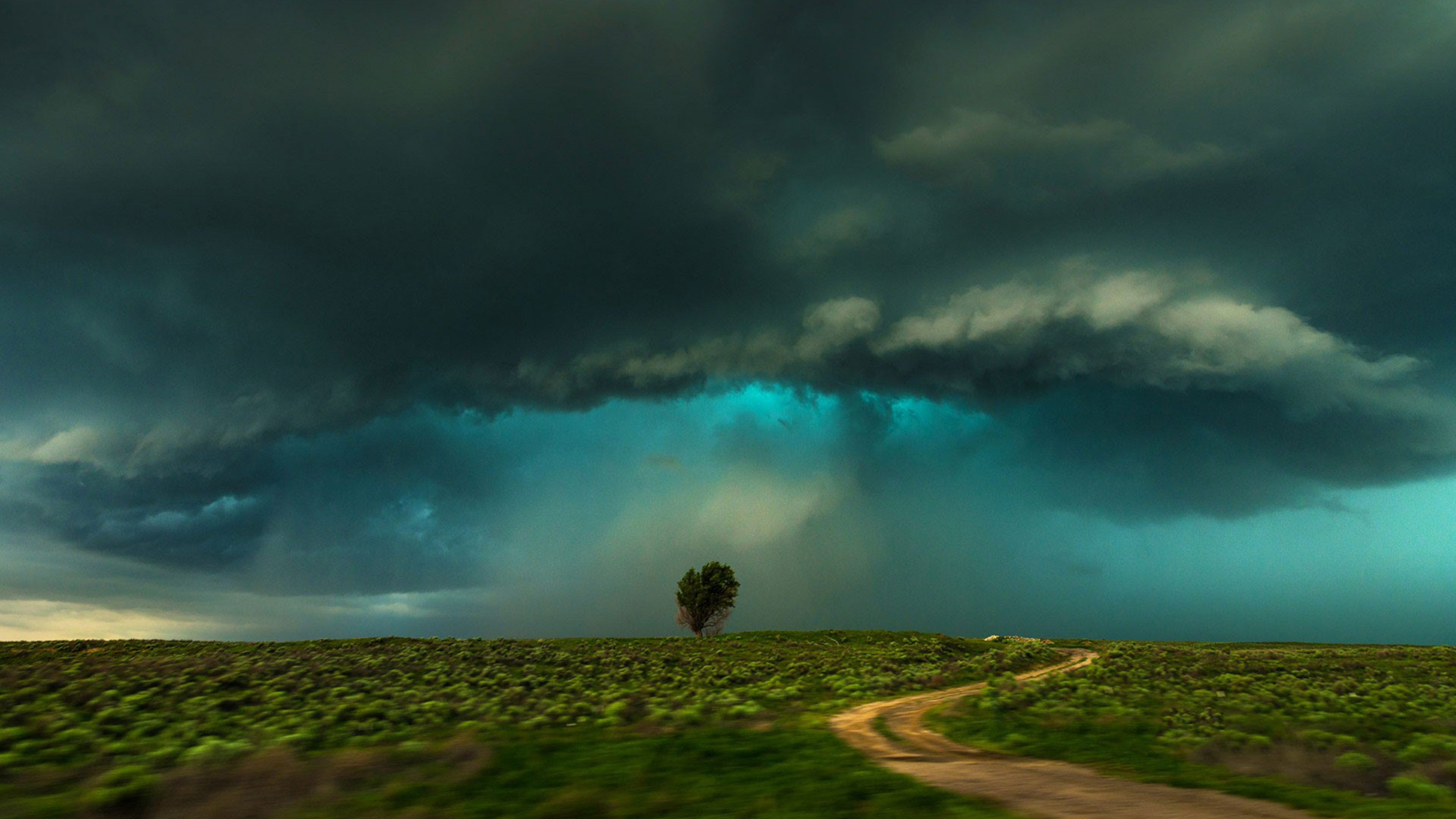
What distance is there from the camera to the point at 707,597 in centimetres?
9794

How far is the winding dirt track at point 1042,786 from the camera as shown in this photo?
45.3ft

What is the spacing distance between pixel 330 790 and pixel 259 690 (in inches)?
708

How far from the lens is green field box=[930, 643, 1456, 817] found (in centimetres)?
1603

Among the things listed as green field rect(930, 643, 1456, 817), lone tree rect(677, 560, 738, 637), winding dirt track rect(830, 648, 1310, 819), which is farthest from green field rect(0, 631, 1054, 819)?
lone tree rect(677, 560, 738, 637)

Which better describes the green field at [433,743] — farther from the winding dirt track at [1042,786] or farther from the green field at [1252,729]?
the green field at [1252,729]

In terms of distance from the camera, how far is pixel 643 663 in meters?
47.3

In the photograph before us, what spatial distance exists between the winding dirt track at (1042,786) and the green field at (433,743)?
1.21 metres

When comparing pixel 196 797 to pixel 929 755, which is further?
pixel 929 755

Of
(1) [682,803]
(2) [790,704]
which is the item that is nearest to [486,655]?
(2) [790,704]

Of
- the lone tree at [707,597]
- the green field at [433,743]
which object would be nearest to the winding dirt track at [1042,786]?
the green field at [433,743]

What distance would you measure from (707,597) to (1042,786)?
8469cm

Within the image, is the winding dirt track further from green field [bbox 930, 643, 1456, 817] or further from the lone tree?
the lone tree

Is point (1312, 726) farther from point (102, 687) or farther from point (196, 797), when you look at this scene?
point (102, 687)

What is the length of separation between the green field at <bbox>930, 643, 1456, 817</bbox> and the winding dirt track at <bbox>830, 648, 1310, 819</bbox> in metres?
0.98
